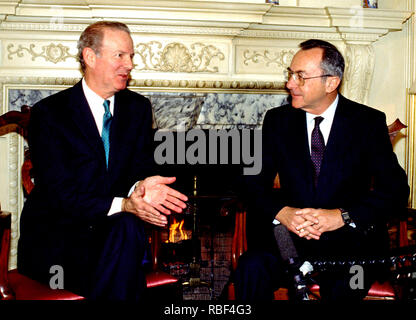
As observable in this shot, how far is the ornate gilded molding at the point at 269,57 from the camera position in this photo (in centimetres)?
334

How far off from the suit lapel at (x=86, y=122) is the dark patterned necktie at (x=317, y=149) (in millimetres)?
940

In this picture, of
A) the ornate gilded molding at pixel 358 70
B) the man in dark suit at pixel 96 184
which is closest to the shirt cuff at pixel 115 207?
the man in dark suit at pixel 96 184

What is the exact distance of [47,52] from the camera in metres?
3.09

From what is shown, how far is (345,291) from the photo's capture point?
191 centimetres

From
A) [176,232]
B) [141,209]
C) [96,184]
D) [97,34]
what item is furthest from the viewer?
[176,232]

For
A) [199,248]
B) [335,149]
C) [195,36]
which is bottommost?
[199,248]

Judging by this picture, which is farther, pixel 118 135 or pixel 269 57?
pixel 269 57

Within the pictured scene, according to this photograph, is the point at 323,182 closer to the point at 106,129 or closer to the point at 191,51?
the point at 106,129

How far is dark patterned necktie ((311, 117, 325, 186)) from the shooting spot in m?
2.16

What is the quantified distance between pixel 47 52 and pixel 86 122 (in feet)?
3.95

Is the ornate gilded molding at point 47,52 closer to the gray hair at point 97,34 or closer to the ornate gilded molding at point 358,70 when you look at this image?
the gray hair at point 97,34

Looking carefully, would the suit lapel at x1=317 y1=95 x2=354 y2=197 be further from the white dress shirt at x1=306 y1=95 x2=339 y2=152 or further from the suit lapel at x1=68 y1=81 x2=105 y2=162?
the suit lapel at x1=68 y1=81 x2=105 y2=162

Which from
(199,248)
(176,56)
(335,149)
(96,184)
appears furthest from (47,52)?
(335,149)

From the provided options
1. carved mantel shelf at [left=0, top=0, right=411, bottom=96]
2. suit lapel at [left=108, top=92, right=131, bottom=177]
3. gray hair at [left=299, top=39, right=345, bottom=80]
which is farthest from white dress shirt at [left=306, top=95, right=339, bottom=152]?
carved mantel shelf at [left=0, top=0, right=411, bottom=96]
